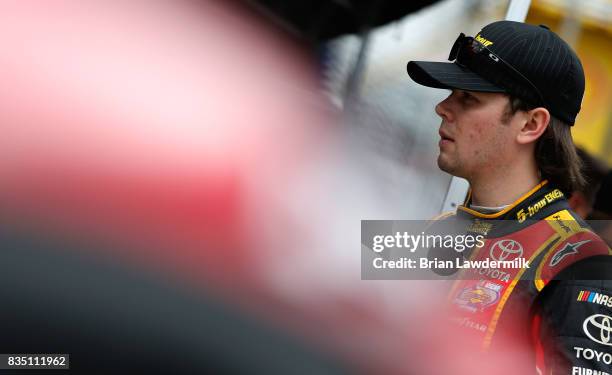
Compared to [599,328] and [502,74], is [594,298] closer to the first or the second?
[599,328]

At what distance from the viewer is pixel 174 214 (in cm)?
111

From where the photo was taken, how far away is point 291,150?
1.30m

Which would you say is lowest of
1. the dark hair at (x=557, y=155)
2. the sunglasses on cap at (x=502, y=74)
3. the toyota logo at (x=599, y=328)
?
the toyota logo at (x=599, y=328)

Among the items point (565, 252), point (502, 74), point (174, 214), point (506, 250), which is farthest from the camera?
point (502, 74)

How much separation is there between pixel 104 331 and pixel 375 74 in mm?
2242

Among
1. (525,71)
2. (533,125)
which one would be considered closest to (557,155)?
(533,125)

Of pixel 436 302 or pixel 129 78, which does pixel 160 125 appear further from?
pixel 436 302

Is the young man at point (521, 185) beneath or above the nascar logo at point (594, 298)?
above

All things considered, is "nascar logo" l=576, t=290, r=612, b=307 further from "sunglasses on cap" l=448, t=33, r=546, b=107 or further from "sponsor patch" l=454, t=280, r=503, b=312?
"sunglasses on cap" l=448, t=33, r=546, b=107

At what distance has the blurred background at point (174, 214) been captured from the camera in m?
1.01

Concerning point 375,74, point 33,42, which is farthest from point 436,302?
point 375,74

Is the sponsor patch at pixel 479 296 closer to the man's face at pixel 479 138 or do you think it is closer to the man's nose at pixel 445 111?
the man's face at pixel 479 138

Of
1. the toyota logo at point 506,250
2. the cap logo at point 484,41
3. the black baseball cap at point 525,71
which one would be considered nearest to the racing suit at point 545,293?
the toyota logo at point 506,250

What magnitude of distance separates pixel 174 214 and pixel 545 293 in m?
0.65
